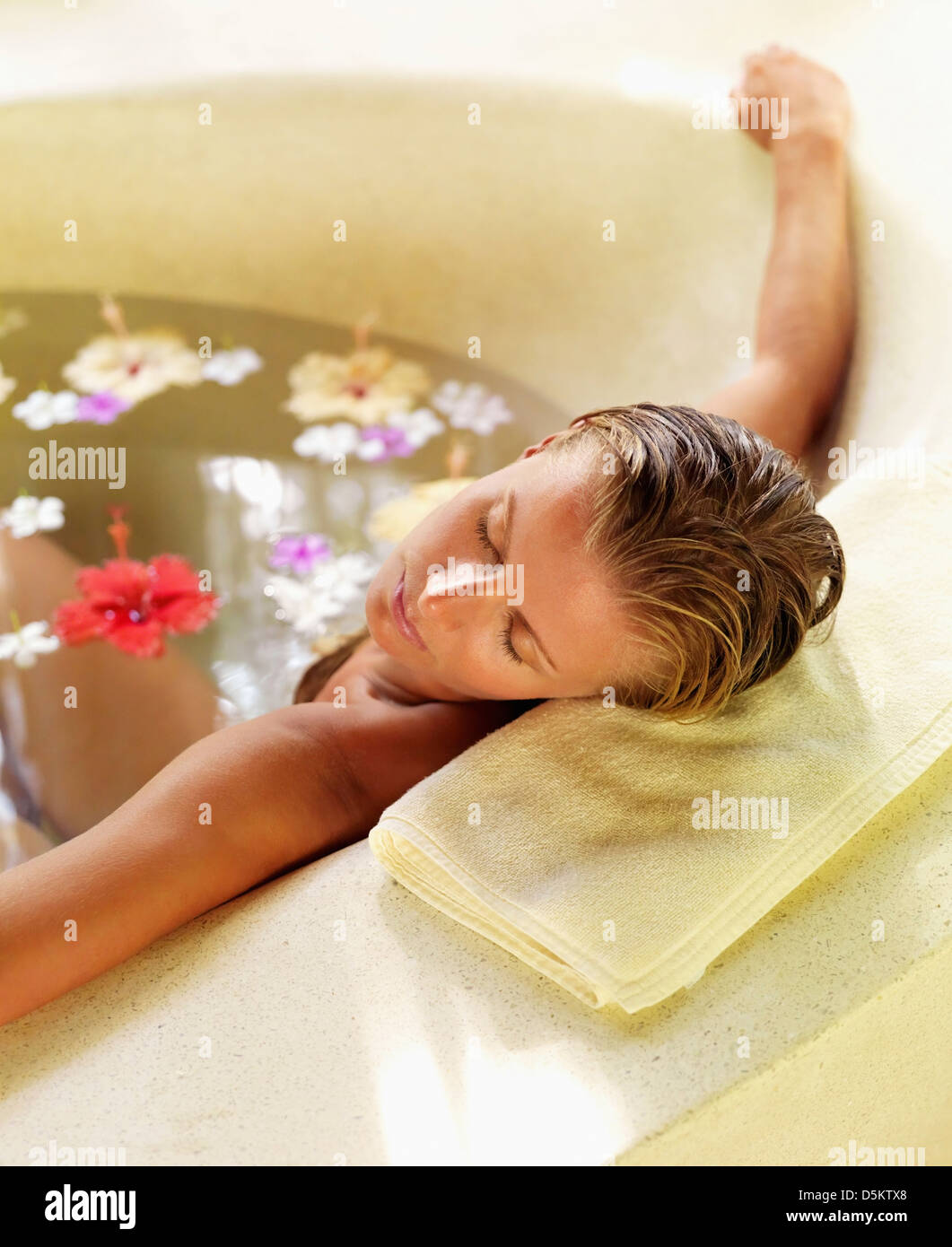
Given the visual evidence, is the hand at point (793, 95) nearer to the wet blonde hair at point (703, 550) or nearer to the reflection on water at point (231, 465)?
the reflection on water at point (231, 465)

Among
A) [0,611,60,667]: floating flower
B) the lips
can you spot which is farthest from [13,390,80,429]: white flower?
the lips

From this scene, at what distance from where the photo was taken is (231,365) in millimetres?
1924

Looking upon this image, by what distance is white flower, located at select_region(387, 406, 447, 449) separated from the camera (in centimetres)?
184

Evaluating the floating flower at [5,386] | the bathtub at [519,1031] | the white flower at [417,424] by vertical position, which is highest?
the floating flower at [5,386]

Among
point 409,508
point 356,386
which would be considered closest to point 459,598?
point 409,508

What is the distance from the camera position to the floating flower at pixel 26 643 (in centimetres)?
144

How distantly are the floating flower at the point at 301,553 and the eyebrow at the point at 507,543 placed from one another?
69 cm

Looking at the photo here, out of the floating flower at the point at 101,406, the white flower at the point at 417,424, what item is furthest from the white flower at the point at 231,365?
the white flower at the point at 417,424

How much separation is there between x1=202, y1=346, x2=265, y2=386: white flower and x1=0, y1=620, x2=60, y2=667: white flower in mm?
601

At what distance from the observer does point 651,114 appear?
5.80ft

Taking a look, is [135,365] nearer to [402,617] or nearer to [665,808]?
[402,617]

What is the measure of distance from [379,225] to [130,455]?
603mm

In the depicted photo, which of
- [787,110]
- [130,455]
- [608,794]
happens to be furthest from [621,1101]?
[787,110]

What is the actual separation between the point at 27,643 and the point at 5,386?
0.60 metres
